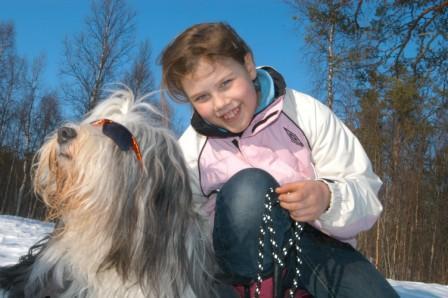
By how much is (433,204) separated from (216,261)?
1250cm

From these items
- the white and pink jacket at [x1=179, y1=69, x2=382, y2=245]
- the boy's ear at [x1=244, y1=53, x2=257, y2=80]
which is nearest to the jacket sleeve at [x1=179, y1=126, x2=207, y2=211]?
the white and pink jacket at [x1=179, y1=69, x2=382, y2=245]

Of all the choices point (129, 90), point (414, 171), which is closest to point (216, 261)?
point (129, 90)

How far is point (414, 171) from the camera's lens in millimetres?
12680

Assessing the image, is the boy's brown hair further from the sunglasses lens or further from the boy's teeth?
the sunglasses lens

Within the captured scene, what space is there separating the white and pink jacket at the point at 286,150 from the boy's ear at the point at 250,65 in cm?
15

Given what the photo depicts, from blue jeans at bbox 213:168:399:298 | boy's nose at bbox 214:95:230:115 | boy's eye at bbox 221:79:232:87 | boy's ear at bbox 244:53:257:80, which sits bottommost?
blue jeans at bbox 213:168:399:298

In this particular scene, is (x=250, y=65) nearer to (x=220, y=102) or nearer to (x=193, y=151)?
(x=220, y=102)

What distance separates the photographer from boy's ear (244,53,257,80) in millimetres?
2697

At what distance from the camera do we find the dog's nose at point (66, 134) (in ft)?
6.33

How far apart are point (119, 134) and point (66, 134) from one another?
0.20 meters

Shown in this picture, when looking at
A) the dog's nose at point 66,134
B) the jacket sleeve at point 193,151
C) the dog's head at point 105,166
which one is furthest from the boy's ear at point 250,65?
the dog's nose at point 66,134

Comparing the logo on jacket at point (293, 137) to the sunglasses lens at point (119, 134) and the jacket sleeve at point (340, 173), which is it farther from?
the sunglasses lens at point (119, 134)

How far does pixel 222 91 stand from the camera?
8.32 ft

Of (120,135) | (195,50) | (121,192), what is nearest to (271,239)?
(121,192)
